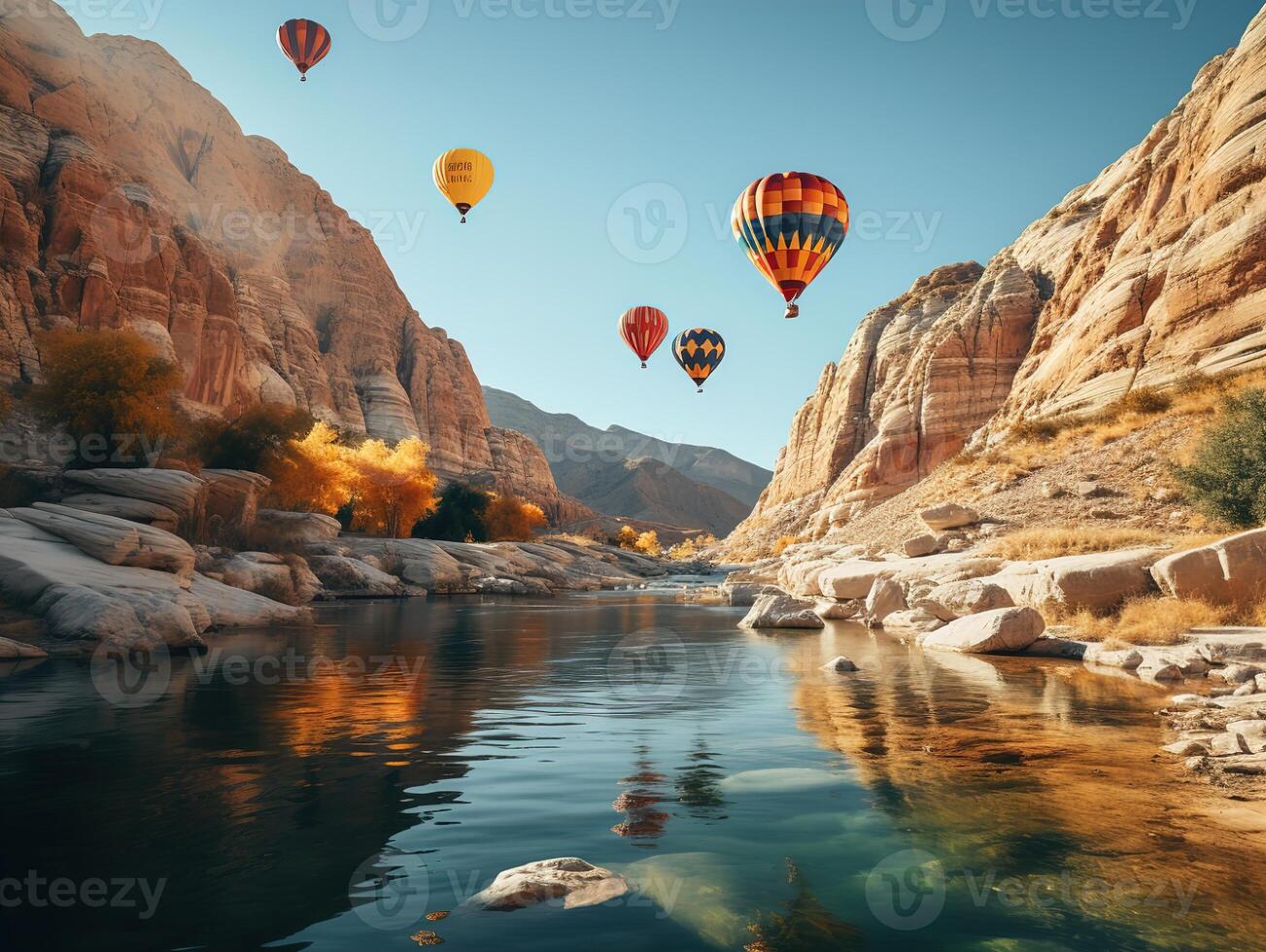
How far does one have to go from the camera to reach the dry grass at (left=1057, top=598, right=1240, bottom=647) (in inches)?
587

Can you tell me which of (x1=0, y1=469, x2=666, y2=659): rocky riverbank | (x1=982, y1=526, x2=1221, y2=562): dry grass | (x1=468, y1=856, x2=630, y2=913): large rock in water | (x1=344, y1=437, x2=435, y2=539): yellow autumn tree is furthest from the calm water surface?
(x1=344, y1=437, x2=435, y2=539): yellow autumn tree

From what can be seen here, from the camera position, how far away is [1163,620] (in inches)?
606

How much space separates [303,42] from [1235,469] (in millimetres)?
68172

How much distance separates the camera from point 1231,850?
5.84 m

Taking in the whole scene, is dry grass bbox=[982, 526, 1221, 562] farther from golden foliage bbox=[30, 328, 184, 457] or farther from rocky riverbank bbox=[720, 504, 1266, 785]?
golden foliage bbox=[30, 328, 184, 457]

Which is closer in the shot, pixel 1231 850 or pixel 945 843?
pixel 1231 850

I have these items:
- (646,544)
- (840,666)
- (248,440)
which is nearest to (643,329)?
(248,440)

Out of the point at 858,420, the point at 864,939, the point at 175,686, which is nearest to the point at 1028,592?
the point at 864,939

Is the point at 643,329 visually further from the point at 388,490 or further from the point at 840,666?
the point at 840,666

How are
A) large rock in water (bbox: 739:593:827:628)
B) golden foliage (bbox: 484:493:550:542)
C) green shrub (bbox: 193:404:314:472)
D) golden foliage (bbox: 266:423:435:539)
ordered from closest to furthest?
large rock in water (bbox: 739:593:827:628) → green shrub (bbox: 193:404:314:472) → golden foliage (bbox: 266:423:435:539) → golden foliage (bbox: 484:493:550:542)

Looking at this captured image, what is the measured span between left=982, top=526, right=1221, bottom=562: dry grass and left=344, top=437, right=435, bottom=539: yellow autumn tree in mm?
47175

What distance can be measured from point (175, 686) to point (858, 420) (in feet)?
288

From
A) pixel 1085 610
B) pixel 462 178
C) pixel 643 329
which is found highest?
pixel 462 178

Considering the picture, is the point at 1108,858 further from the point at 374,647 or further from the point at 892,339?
the point at 892,339
